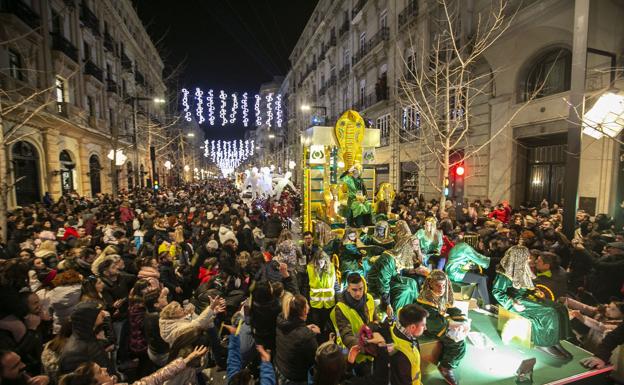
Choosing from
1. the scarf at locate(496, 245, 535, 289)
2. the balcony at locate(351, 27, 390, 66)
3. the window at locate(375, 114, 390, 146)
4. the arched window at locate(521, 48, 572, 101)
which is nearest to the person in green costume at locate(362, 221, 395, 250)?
the scarf at locate(496, 245, 535, 289)

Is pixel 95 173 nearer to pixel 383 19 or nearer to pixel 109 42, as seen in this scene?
pixel 109 42

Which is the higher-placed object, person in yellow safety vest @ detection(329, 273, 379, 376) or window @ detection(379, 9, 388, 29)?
window @ detection(379, 9, 388, 29)

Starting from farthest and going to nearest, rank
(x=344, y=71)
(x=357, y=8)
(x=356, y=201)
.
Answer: (x=344, y=71) → (x=357, y=8) → (x=356, y=201)

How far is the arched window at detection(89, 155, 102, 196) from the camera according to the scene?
19773mm

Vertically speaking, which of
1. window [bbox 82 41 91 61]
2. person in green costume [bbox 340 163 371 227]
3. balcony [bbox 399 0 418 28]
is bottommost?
person in green costume [bbox 340 163 371 227]

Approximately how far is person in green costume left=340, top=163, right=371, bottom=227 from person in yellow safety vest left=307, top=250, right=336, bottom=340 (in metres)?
3.29

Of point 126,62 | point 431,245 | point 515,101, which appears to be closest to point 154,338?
point 431,245

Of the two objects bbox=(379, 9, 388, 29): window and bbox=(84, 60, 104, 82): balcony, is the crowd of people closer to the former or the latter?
bbox=(84, 60, 104, 82): balcony

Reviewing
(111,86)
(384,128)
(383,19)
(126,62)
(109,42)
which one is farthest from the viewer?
(126,62)

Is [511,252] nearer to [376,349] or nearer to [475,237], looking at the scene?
[376,349]

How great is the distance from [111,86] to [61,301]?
25.0 meters

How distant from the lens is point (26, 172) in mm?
13484

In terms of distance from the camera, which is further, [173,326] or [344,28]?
[344,28]

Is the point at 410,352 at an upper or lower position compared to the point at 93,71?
lower
